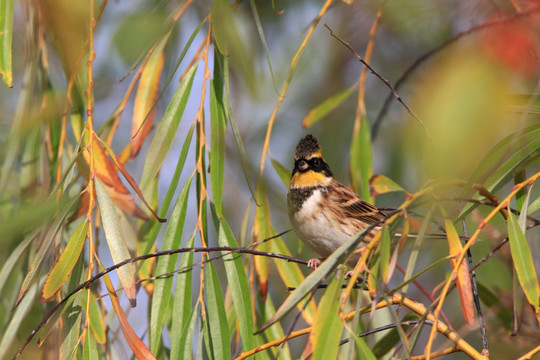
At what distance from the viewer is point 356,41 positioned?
3.38 m

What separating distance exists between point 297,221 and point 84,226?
1.07m

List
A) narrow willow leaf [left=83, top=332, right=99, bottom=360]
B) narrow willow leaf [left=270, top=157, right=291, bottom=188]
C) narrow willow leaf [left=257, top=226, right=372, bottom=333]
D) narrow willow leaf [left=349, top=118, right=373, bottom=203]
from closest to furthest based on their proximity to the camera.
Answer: narrow willow leaf [left=257, top=226, right=372, bottom=333] < narrow willow leaf [left=83, top=332, right=99, bottom=360] < narrow willow leaf [left=270, top=157, right=291, bottom=188] < narrow willow leaf [left=349, top=118, right=373, bottom=203]

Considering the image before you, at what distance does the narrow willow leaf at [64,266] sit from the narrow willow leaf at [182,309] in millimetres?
257

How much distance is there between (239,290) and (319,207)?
0.93m

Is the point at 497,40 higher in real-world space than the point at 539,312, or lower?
higher

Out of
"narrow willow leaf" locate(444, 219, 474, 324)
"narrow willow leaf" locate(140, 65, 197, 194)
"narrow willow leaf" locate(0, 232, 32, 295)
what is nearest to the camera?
"narrow willow leaf" locate(444, 219, 474, 324)

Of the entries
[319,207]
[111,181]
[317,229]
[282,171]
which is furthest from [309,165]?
[111,181]

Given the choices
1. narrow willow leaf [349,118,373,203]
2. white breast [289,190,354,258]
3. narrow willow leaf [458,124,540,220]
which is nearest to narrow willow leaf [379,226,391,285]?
narrow willow leaf [458,124,540,220]

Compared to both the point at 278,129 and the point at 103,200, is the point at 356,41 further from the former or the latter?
the point at 103,200

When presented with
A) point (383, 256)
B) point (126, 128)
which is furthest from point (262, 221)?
point (126, 128)

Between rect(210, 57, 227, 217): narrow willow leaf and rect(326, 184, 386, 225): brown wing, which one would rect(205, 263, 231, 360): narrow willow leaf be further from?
rect(326, 184, 386, 225): brown wing

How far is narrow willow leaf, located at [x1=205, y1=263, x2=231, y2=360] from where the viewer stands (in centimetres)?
162

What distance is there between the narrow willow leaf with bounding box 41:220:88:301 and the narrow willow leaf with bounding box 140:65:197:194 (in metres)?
0.25

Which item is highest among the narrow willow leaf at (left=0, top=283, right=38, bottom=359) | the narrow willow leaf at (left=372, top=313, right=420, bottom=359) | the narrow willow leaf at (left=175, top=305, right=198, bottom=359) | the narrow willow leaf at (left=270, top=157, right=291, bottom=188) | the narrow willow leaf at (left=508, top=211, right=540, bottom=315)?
the narrow willow leaf at (left=270, top=157, right=291, bottom=188)
